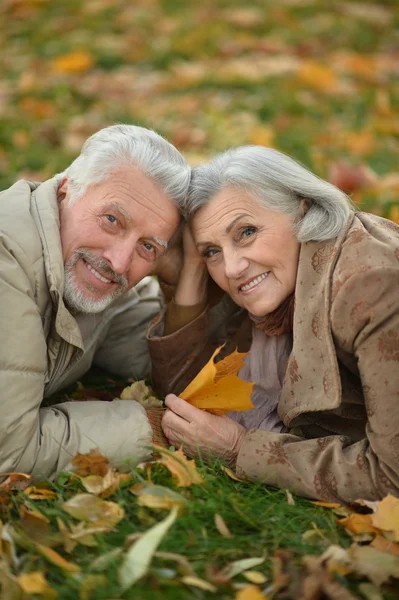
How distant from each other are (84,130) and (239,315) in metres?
3.96

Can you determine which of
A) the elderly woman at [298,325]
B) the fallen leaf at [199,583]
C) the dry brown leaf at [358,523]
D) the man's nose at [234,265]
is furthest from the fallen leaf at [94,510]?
the man's nose at [234,265]

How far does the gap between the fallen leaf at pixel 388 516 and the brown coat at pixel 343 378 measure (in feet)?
0.37

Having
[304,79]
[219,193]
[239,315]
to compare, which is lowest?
[304,79]

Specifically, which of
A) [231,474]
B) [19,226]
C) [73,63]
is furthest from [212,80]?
[231,474]

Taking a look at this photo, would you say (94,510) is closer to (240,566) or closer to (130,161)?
(240,566)

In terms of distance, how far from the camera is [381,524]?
8.54ft

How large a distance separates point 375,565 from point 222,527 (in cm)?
53

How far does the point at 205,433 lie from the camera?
3.09m

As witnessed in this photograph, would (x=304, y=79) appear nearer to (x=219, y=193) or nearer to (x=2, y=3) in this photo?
(x=2, y=3)

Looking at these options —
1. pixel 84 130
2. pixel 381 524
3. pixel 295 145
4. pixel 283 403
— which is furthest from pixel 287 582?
pixel 84 130

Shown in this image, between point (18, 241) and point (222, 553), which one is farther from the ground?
point (18, 241)

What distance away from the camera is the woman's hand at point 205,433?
10.1ft

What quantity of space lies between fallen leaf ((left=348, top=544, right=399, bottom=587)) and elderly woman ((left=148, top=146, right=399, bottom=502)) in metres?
0.38

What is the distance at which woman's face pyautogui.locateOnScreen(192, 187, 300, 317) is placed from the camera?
10.3ft
